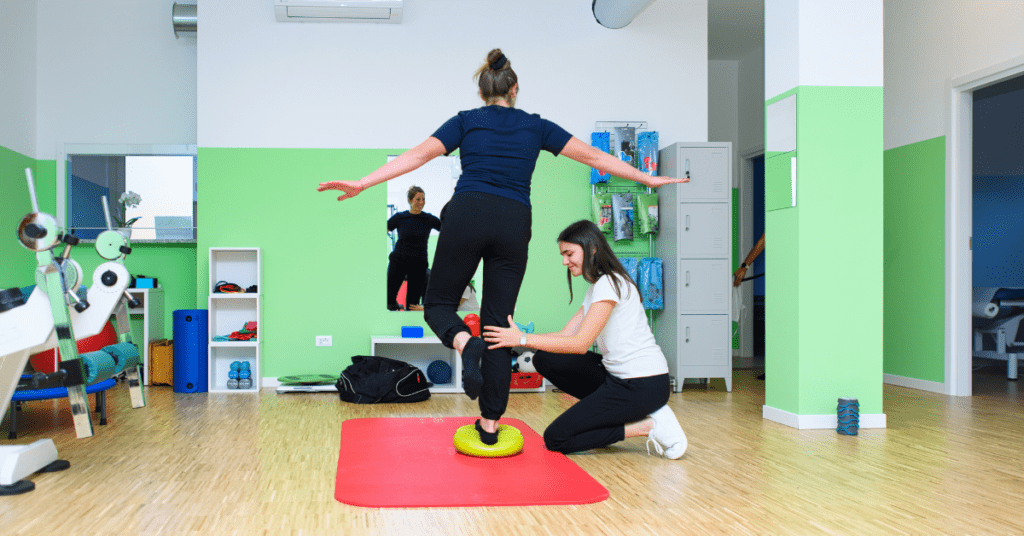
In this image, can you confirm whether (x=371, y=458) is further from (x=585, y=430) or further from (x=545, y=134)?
(x=545, y=134)

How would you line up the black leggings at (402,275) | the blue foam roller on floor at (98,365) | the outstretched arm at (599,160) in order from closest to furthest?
the outstretched arm at (599,160)
the blue foam roller on floor at (98,365)
the black leggings at (402,275)

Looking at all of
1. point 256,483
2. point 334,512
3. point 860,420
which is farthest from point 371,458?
point 860,420

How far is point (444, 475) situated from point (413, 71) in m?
3.90

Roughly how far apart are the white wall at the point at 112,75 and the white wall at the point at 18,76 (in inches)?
3.6

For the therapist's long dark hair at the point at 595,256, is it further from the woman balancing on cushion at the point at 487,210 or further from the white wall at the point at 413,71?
the white wall at the point at 413,71

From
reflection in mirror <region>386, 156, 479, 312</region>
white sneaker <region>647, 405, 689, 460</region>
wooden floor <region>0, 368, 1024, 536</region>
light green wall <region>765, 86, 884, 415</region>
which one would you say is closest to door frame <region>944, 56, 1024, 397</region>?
wooden floor <region>0, 368, 1024, 536</region>

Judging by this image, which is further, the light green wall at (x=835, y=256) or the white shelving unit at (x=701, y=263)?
the white shelving unit at (x=701, y=263)

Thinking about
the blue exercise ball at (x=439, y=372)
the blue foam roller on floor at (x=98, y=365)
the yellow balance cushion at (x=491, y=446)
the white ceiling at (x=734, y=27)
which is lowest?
the blue exercise ball at (x=439, y=372)

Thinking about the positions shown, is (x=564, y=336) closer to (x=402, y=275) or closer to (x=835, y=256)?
(x=835, y=256)

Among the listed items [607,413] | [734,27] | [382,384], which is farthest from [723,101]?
[607,413]

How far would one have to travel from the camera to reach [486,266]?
2758 mm

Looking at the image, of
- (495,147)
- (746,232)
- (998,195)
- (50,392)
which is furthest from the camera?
(746,232)

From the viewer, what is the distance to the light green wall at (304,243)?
18.1 ft

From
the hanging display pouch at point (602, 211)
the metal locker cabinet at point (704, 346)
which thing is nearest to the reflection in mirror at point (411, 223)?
the hanging display pouch at point (602, 211)
